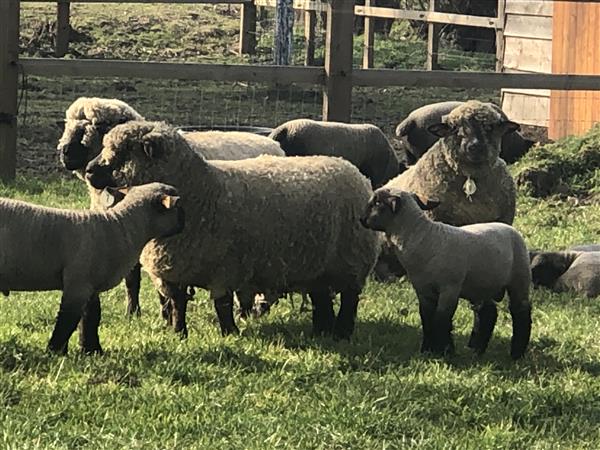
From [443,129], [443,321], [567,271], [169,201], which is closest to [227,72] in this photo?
[443,129]

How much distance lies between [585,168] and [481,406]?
7489mm

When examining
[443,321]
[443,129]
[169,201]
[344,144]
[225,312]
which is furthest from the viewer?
[344,144]

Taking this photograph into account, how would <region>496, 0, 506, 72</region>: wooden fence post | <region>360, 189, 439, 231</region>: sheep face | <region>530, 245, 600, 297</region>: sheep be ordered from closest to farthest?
<region>360, 189, 439, 231</region>: sheep face
<region>530, 245, 600, 297</region>: sheep
<region>496, 0, 506, 72</region>: wooden fence post

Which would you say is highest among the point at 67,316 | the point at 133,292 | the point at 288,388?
the point at 67,316

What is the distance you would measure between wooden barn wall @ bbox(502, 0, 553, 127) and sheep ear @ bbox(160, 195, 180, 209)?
36.1 ft

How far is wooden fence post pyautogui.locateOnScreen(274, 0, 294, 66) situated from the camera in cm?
2070

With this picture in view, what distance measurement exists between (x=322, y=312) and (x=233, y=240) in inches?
30.1

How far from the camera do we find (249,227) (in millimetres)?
7219

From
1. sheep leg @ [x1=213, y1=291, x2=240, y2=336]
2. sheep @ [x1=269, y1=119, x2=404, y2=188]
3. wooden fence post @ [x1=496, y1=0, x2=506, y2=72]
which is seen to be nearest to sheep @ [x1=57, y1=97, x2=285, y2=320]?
sheep leg @ [x1=213, y1=291, x2=240, y2=336]

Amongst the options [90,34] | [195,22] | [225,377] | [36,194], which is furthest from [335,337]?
[195,22]

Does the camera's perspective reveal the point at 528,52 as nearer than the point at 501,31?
Yes

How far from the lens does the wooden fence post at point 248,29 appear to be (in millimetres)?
23484

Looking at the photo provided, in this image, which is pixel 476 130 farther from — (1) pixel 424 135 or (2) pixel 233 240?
(1) pixel 424 135

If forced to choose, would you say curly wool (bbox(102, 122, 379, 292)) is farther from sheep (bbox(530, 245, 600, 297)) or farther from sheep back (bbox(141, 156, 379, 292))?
sheep (bbox(530, 245, 600, 297))
